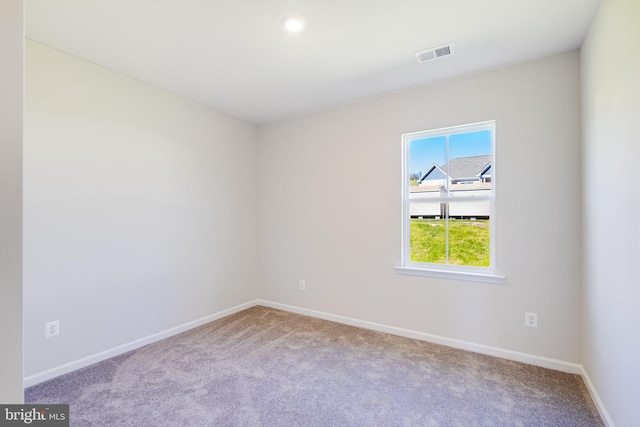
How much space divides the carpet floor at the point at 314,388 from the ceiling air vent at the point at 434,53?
2620 millimetres

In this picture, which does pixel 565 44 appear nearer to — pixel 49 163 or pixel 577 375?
pixel 577 375

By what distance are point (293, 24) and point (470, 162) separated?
2.04m

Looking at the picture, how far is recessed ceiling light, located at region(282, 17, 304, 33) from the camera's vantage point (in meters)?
1.97

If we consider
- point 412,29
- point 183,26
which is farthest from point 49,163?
point 412,29

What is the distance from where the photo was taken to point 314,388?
2.17 metres

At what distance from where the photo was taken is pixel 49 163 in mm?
2283

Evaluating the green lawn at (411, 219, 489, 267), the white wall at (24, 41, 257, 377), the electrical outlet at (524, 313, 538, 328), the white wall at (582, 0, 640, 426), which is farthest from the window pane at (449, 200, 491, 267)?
the white wall at (24, 41, 257, 377)

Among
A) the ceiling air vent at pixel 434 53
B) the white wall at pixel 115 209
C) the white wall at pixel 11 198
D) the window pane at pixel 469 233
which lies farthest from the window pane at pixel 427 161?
the white wall at pixel 11 198

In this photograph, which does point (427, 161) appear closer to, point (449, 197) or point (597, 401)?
point (449, 197)

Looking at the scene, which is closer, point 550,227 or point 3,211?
point 3,211

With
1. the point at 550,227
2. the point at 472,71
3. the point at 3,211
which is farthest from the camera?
the point at 472,71

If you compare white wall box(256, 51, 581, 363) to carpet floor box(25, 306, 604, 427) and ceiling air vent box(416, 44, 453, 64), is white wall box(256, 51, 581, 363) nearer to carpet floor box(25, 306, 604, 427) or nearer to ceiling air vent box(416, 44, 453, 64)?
carpet floor box(25, 306, 604, 427)

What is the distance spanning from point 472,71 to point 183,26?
2466 mm

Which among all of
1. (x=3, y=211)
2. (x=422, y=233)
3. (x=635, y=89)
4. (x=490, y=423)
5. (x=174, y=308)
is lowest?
(x=490, y=423)
